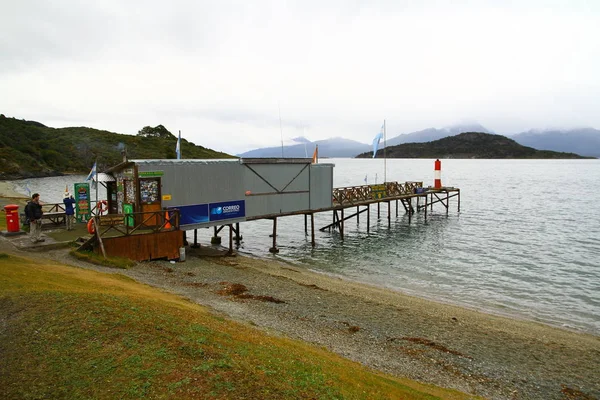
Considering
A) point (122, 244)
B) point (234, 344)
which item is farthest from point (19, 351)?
point (122, 244)

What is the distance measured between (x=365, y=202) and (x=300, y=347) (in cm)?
2900

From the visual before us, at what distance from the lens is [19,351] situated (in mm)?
7578

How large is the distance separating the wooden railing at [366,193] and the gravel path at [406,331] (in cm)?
1569

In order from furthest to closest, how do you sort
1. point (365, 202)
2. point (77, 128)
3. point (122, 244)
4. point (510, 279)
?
1. point (77, 128)
2. point (365, 202)
3. point (510, 279)
4. point (122, 244)

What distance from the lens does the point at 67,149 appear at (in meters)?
132

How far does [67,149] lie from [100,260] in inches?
5240

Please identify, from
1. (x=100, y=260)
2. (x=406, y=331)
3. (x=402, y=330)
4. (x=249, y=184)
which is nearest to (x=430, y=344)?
(x=406, y=331)

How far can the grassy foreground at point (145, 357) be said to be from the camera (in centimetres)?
676

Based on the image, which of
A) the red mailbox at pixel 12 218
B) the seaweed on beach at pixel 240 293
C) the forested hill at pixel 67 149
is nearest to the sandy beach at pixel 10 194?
the forested hill at pixel 67 149

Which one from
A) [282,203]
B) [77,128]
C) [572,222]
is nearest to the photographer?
[282,203]

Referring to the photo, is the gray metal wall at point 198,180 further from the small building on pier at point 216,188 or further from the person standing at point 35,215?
the person standing at point 35,215

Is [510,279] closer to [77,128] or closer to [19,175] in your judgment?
[19,175]

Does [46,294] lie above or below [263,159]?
below

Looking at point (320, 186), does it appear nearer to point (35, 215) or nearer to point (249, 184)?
point (249, 184)
